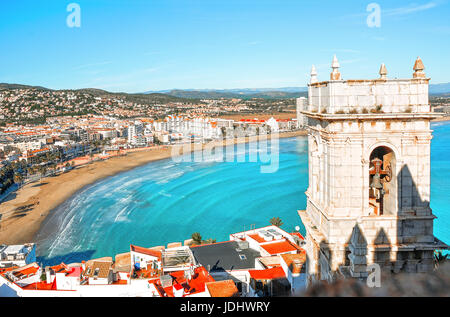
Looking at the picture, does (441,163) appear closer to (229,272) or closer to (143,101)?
(229,272)

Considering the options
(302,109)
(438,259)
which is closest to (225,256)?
(438,259)

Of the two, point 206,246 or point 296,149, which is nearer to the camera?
point 206,246

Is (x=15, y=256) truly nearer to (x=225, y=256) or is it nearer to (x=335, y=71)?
(x=225, y=256)

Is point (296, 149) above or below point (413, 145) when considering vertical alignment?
below

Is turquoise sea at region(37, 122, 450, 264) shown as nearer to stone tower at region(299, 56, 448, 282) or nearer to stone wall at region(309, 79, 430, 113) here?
stone tower at region(299, 56, 448, 282)

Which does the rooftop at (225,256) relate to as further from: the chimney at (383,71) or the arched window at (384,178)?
the chimney at (383,71)
